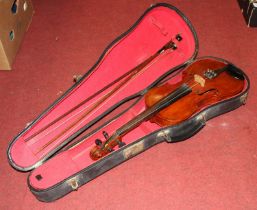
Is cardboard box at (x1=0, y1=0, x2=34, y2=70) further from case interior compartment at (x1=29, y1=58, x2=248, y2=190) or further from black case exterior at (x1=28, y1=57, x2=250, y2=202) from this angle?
black case exterior at (x1=28, y1=57, x2=250, y2=202)

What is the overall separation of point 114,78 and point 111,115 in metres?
0.22

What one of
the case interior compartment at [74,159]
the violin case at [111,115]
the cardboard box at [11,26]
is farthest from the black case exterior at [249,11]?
the cardboard box at [11,26]

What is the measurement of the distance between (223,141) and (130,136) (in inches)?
20.6

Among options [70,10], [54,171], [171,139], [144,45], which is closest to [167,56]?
[144,45]

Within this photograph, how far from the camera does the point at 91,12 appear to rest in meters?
2.74

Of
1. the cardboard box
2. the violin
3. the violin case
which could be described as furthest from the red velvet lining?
the cardboard box

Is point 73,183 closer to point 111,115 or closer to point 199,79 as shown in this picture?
point 111,115

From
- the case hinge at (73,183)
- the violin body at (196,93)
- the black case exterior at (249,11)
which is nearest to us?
the case hinge at (73,183)

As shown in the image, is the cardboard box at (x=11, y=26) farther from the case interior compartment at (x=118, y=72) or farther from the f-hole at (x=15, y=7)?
the case interior compartment at (x=118, y=72)

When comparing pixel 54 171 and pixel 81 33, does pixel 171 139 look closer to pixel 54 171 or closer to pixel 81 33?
pixel 54 171

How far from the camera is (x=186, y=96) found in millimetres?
1803

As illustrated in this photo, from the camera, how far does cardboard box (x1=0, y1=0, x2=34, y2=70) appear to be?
85.4 inches

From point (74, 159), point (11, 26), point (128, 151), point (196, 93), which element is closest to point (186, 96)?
point (196, 93)

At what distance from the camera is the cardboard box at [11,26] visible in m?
2.17
